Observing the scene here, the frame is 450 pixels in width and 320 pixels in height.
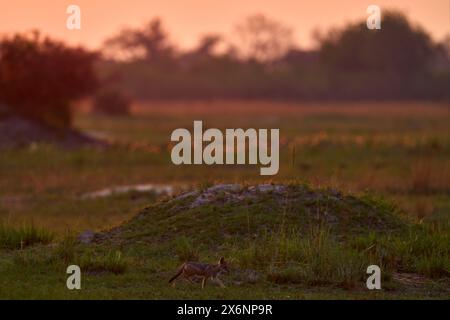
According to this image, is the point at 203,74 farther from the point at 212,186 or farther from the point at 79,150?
the point at 212,186

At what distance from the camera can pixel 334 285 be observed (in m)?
10.8

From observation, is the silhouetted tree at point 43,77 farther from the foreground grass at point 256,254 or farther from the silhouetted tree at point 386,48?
the silhouetted tree at point 386,48

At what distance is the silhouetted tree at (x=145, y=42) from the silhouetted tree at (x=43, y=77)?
61.4 metres

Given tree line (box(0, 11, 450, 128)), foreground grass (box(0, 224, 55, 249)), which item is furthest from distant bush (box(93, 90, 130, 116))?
foreground grass (box(0, 224, 55, 249))

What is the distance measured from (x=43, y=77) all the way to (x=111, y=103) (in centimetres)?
1882

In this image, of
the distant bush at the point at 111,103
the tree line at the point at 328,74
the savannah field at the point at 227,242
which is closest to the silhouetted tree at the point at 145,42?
the tree line at the point at 328,74

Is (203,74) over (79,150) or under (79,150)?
over

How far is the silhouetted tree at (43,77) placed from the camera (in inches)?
1415

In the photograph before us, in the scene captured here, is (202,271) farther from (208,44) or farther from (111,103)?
(208,44)

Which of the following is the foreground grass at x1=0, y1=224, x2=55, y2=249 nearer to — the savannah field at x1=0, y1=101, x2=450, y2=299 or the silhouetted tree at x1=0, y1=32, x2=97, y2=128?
the savannah field at x1=0, y1=101, x2=450, y2=299
